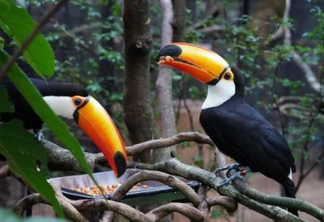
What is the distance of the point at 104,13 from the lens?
2.71 meters

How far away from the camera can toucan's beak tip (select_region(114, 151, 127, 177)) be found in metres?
1.10

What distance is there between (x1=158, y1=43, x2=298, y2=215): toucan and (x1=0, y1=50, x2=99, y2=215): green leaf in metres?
1.10

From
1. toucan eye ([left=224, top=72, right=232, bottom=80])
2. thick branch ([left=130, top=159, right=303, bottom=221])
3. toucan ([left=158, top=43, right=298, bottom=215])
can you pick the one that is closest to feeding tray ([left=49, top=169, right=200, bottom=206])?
thick branch ([left=130, top=159, right=303, bottom=221])

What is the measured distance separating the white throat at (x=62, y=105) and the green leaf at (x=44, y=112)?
1133 mm

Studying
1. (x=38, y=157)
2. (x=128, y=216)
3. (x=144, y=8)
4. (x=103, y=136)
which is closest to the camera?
(x=38, y=157)

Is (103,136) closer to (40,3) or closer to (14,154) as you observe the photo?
(14,154)

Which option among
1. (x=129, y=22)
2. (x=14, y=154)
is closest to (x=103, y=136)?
(x=129, y=22)

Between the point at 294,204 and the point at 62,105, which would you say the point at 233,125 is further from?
the point at 294,204

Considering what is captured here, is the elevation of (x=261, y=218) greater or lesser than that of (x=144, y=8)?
lesser

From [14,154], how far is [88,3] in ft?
7.52

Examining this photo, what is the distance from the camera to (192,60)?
57.9 inches

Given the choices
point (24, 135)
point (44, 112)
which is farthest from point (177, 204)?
point (44, 112)

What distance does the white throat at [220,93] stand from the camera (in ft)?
5.10

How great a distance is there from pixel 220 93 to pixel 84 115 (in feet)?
1.24
